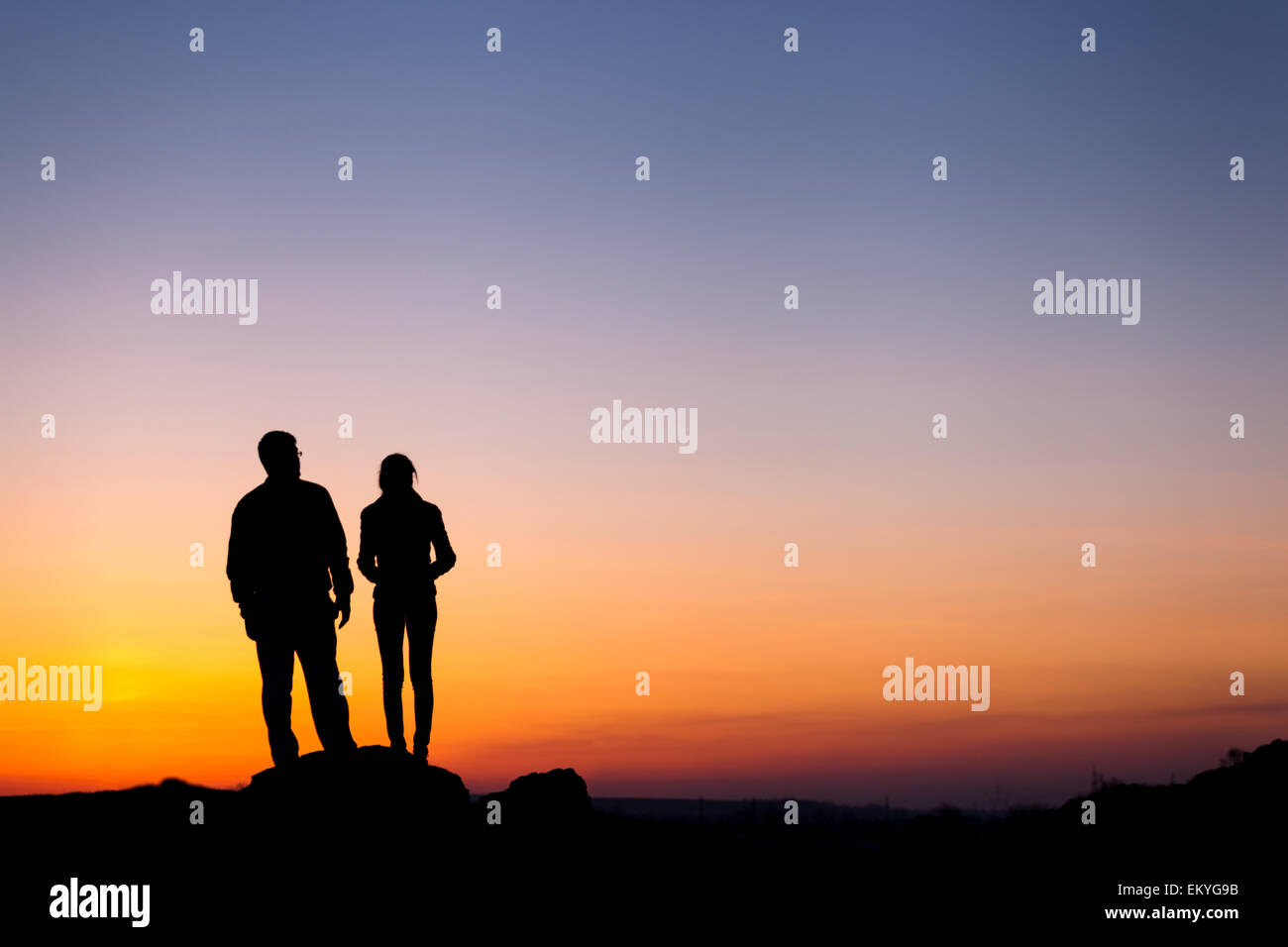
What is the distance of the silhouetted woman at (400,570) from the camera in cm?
1364

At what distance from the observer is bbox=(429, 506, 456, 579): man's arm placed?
45.3 feet

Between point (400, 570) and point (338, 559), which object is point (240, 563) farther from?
point (400, 570)

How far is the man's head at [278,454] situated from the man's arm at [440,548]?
188 centimetres

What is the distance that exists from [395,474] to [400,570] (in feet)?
3.49

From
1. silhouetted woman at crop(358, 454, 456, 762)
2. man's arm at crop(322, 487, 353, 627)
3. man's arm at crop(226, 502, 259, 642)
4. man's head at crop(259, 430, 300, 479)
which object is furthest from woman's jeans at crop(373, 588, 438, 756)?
man's head at crop(259, 430, 300, 479)

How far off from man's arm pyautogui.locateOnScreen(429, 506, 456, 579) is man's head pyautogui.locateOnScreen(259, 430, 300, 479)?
1.88 meters

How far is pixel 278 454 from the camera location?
1241 centimetres

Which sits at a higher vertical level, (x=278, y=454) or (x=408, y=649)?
(x=278, y=454)

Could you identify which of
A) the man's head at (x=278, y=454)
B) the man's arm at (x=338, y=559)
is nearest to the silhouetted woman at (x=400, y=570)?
the man's arm at (x=338, y=559)

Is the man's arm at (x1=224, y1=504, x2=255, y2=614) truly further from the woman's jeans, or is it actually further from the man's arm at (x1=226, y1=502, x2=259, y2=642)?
the woman's jeans

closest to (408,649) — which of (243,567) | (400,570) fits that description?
(400,570)
